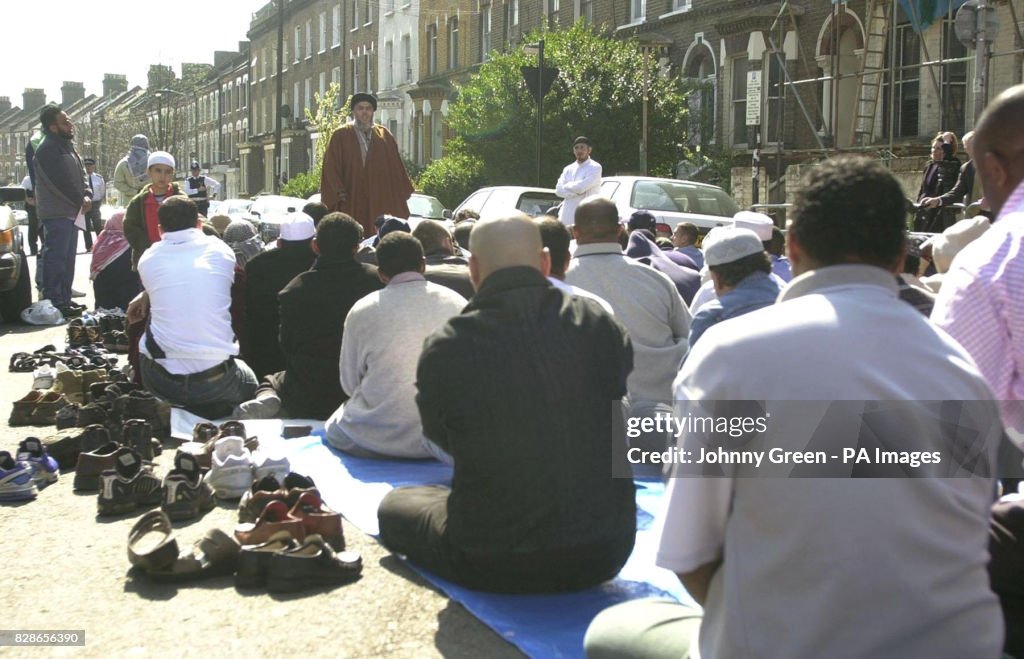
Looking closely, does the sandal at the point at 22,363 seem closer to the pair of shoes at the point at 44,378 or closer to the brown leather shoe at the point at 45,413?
the pair of shoes at the point at 44,378

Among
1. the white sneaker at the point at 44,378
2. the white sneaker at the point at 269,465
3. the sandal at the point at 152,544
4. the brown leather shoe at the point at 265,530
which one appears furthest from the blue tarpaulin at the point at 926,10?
the sandal at the point at 152,544

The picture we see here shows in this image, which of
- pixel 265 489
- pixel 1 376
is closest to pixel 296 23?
pixel 1 376

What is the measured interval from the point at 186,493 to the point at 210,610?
128 cm

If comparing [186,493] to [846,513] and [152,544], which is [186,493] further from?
[846,513]

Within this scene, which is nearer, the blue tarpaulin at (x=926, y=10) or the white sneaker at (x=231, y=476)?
the white sneaker at (x=231, y=476)

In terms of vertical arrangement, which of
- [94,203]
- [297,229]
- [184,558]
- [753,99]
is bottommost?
[184,558]

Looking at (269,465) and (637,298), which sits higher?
(637,298)

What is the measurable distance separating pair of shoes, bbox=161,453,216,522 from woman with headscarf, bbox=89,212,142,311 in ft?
22.1

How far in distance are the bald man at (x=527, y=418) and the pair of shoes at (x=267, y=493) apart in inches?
45.9

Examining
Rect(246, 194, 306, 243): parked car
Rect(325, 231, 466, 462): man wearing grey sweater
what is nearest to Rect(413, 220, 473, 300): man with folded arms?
Rect(325, 231, 466, 462): man wearing grey sweater

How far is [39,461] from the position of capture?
6004 mm

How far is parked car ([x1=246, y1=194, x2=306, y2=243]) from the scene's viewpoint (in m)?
24.8

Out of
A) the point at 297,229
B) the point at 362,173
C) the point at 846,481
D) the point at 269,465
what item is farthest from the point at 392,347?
the point at 362,173

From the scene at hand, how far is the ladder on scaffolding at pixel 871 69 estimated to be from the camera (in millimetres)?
21344
